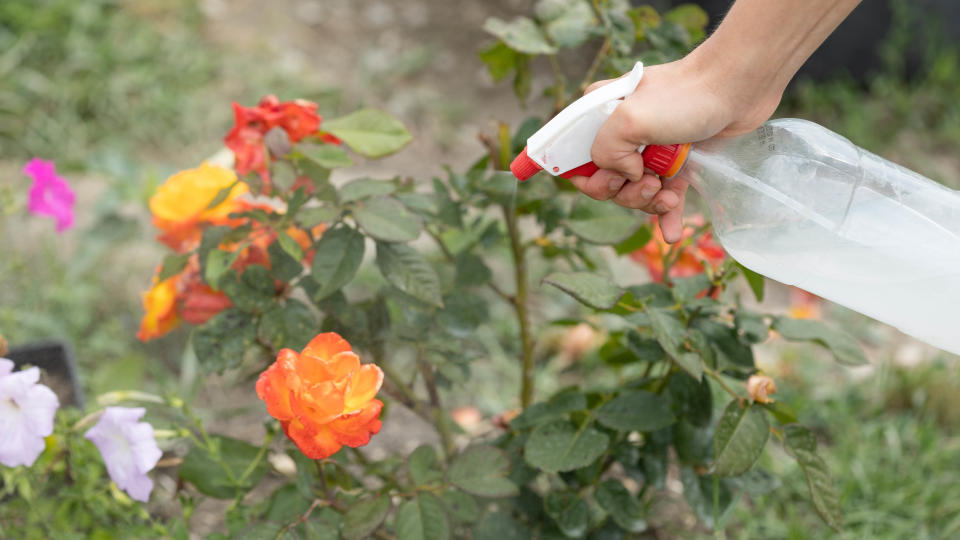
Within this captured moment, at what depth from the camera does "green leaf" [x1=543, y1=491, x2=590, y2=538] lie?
107 cm

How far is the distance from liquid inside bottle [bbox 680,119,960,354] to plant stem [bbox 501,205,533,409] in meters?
0.29

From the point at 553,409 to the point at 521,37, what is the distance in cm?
48

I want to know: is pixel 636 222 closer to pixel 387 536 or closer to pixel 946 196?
pixel 946 196

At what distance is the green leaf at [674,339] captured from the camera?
88 centimetres

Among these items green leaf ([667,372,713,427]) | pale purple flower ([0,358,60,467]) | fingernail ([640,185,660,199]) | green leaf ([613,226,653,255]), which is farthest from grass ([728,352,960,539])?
pale purple flower ([0,358,60,467])

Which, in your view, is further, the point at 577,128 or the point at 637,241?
the point at 637,241

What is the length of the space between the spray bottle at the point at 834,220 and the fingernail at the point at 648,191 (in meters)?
0.05

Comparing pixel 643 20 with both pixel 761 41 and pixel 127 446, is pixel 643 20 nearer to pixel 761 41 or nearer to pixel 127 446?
pixel 761 41

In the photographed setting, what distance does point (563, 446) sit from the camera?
100 centimetres

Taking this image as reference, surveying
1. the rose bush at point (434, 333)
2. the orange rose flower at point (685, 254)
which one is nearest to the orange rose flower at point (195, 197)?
the rose bush at point (434, 333)

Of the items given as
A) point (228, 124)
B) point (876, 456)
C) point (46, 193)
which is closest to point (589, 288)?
point (46, 193)

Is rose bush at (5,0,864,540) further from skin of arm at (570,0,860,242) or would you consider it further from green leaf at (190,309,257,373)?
skin of arm at (570,0,860,242)

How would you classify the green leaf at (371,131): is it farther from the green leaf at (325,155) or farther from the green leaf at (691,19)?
the green leaf at (691,19)

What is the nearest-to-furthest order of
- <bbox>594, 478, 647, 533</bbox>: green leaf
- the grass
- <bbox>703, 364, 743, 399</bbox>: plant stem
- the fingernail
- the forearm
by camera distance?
the forearm, the fingernail, <bbox>703, 364, 743, 399</bbox>: plant stem, <bbox>594, 478, 647, 533</bbox>: green leaf, the grass
